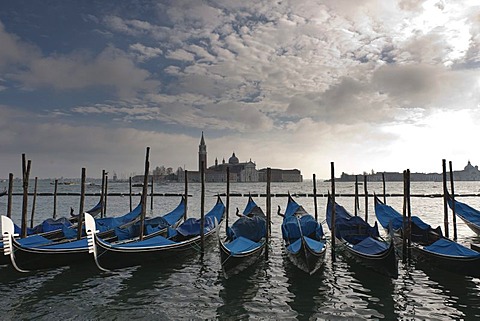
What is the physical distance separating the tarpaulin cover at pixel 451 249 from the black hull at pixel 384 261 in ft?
5.53

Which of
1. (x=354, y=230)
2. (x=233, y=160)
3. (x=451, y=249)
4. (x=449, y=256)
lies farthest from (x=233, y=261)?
(x=233, y=160)

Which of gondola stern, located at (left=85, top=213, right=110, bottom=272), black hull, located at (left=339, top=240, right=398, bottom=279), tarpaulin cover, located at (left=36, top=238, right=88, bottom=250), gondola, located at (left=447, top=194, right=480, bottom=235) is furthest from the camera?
gondola, located at (left=447, top=194, right=480, bottom=235)

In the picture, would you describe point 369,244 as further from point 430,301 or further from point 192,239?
point 192,239

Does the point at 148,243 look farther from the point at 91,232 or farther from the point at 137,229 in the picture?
the point at 137,229

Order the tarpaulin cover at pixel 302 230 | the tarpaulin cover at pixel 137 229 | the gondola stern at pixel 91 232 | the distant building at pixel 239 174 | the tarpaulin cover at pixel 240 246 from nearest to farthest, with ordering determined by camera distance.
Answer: the gondola stern at pixel 91 232 → the tarpaulin cover at pixel 240 246 → the tarpaulin cover at pixel 302 230 → the tarpaulin cover at pixel 137 229 → the distant building at pixel 239 174

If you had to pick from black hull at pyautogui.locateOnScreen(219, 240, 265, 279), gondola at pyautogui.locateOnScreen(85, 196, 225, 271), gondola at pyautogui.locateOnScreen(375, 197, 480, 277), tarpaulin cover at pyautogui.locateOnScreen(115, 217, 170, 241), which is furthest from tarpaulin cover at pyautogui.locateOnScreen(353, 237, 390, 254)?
tarpaulin cover at pyautogui.locateOnScreen(115, 217, 170, 241)

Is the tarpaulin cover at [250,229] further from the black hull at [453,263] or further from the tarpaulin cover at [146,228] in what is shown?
the black hull at [453,263]

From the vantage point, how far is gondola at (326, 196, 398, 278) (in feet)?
29.8

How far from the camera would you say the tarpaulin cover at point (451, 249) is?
30.1ft

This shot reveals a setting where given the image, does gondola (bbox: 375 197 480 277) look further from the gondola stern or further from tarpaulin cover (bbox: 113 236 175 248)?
the gondola stern

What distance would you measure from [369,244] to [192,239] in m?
5.74

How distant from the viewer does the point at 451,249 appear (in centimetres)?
959

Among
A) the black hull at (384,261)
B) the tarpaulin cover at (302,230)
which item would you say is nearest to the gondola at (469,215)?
the tarpaulin cover at (302,230)

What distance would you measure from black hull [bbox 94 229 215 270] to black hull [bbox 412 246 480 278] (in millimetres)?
7246
